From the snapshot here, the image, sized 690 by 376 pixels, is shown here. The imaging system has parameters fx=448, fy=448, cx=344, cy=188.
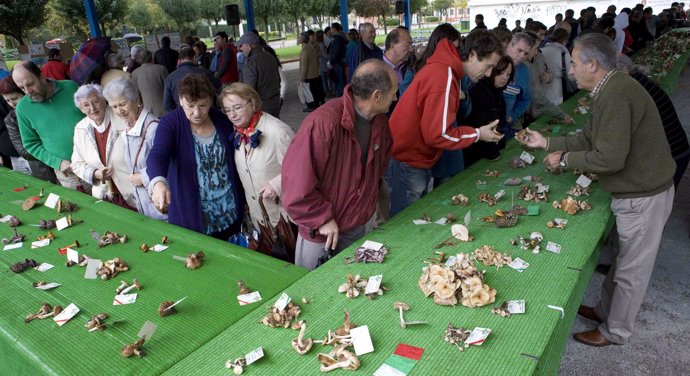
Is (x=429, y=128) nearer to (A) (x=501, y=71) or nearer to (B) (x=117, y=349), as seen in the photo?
(A) (x=501, y=71)

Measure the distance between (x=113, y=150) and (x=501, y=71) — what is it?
269cm

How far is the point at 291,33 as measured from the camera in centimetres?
4603

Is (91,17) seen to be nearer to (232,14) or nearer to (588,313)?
(232,14)

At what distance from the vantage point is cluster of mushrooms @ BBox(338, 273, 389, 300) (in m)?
1.70

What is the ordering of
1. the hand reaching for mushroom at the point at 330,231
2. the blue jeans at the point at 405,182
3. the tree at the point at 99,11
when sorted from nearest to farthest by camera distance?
the hand reaching for mushroom at the point at 330,231
the blue jeans at the point at 405,182
the tree at the point at 99,11

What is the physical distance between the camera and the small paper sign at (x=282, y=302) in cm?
163

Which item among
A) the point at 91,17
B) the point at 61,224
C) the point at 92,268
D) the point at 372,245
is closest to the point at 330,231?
the point at 372,245

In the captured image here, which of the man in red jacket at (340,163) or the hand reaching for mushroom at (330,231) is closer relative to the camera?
the man in red jacket at (340,163)

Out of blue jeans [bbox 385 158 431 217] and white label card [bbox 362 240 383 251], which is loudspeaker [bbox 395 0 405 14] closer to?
blue jeans [bbox 385 158 431 217]

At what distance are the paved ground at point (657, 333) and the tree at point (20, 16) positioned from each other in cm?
1685

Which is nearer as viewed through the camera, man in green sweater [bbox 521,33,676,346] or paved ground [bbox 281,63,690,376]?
man in green sweater [bbox 521,33,676,346]

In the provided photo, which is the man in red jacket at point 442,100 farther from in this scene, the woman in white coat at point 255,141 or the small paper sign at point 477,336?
the small paper sign at point 477,336

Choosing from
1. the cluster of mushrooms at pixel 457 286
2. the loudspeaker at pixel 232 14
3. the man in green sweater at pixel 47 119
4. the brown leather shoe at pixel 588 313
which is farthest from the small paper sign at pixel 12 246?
the loudspeaker at pixel 232 14

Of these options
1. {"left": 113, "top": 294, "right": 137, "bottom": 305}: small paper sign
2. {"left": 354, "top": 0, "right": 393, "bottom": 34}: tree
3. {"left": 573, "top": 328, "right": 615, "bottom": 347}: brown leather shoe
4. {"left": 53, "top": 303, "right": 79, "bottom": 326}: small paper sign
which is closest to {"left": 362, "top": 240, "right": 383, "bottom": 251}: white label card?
{"left": 113, "top": 294, "right": 137, "bottom": 305}: small paper sign
